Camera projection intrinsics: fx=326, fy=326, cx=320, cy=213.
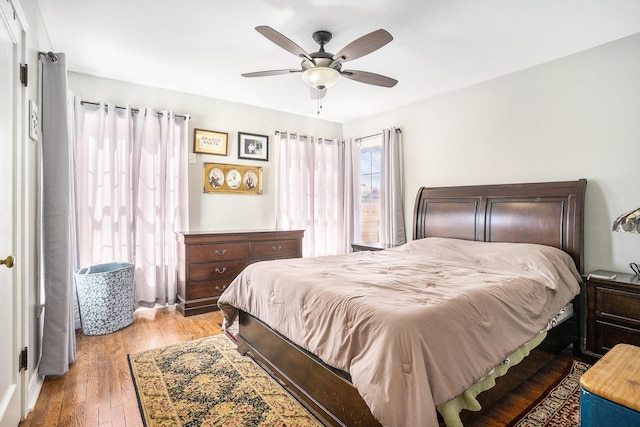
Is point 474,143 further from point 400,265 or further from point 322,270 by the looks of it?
point 322,270

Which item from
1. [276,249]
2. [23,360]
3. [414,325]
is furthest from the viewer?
[276,249]

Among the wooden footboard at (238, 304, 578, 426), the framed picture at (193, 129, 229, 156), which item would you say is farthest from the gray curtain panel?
the framed picture at (193, 129, 229, 156)

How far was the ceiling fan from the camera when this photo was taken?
→ 2081mm

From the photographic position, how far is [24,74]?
1.87 meters

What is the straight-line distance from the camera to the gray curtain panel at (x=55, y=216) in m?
2.27

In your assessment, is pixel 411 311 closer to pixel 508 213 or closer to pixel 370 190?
pixel 508 213

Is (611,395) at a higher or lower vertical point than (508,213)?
lower

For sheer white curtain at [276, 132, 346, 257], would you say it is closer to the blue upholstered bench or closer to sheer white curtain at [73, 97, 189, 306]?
sheer white curtain at [73, 97, 189, 306]

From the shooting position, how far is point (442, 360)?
142cm

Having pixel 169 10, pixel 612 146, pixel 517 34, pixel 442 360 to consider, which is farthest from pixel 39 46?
pixel 612 146

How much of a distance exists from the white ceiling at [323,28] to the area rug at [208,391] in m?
2.57

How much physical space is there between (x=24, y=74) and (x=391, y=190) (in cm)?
376

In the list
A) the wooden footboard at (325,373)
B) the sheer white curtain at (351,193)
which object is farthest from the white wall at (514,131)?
the wooden footboard at (325,373)

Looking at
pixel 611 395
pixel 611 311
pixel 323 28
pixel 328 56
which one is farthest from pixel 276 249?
pixel 611 395
